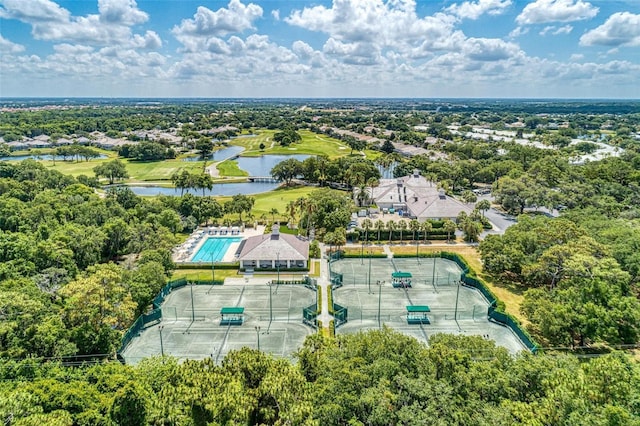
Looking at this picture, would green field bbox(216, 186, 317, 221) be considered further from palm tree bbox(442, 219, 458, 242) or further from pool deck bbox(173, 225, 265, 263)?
palm tree bbox(442, 219, 458, 242)

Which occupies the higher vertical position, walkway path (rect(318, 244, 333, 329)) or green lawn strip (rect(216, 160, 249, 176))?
green lawn strip (rect(216, 160, 249, 176))

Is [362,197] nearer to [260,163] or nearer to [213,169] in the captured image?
[213,169]

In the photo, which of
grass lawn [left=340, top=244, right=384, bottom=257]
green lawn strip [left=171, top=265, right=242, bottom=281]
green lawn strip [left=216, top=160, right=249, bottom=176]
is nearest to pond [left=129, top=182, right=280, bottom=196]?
green lawn strip [left=216, top=160, right=249, bottom=176]

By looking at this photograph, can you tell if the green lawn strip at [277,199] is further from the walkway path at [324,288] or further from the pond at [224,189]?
the walkway path at [324,288]

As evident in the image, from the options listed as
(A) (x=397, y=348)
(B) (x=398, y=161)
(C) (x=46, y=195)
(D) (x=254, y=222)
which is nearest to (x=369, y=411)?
(A) (x=397, y=348)

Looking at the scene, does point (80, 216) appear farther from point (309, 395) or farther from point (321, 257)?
point (309, 395)

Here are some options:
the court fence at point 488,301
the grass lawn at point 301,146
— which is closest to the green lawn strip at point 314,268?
the court fence at point 488,301
